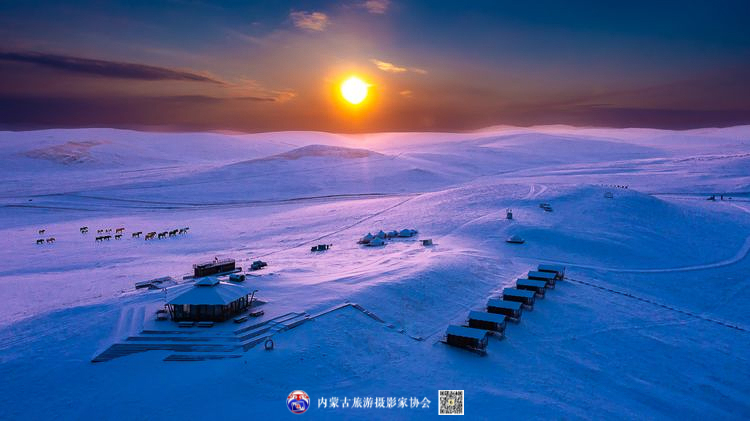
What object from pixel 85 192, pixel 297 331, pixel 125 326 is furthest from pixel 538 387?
pixel 85 192

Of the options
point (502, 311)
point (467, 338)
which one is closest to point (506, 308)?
point (502, 311)

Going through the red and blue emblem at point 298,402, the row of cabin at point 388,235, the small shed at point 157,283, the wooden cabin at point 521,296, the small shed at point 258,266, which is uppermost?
the row of cabin at point 388,235

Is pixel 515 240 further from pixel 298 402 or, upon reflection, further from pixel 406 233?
pixel 298 402

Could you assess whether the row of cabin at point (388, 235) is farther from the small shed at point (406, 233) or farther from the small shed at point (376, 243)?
the small shed at point (376, 243)

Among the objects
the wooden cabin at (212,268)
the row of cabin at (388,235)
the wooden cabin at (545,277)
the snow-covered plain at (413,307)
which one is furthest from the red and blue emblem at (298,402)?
the row of cabin at (388,235)

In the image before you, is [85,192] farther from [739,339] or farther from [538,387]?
[739,339]

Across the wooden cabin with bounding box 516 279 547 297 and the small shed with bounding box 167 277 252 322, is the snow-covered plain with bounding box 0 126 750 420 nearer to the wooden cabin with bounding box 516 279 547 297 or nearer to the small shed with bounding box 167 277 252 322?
the wooden cabin with bounding box 516 279 547 297

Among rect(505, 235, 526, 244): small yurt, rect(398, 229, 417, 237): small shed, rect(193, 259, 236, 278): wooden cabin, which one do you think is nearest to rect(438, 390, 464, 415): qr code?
rect(193, 259, 236, 278): wooden cabin
